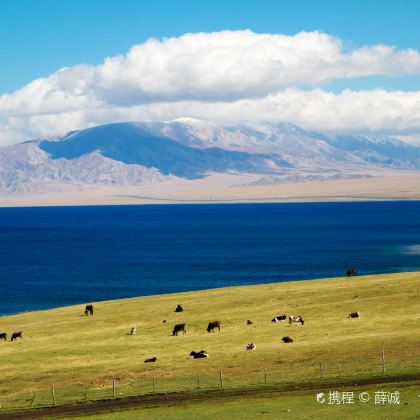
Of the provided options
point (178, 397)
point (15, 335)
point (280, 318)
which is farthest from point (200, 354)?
point (15, 335)

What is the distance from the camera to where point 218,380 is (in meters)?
49.6

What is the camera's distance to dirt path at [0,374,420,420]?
44219mm

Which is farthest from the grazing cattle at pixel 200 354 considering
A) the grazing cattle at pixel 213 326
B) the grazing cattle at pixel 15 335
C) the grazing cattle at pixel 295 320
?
the grazing cattle at pixel 15 335

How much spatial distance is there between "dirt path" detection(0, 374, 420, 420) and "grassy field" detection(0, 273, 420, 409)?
5.65 feet

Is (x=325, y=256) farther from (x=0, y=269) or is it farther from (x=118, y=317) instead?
(x=118, y=317)

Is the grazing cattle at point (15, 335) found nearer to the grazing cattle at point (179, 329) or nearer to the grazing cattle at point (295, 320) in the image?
the grazing cattle at point (179, 329)

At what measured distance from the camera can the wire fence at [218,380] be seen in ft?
156

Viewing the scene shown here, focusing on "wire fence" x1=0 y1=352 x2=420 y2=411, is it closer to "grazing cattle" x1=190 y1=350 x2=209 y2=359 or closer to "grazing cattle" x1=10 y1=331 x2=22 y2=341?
"grazing cattle" x1=190 y1=350 x2=209 y2=359

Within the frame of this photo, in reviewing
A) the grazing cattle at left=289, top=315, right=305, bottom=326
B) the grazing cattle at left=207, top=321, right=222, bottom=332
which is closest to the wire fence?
the grazing cattle at left=289, top=315, right=305, bottom=326

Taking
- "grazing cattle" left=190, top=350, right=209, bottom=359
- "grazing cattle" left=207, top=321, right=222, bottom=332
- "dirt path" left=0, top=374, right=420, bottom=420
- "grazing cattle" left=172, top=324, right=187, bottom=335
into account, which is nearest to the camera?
"dirt path" left=0, top=374, right=420, bottom=420

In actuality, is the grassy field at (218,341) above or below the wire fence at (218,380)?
above

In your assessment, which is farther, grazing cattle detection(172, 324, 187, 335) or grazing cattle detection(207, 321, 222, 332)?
grazing cattle detection(207, 321, 222, 332)

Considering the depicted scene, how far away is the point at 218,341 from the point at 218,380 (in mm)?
13877

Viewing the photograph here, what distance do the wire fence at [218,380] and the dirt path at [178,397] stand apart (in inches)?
34.9
